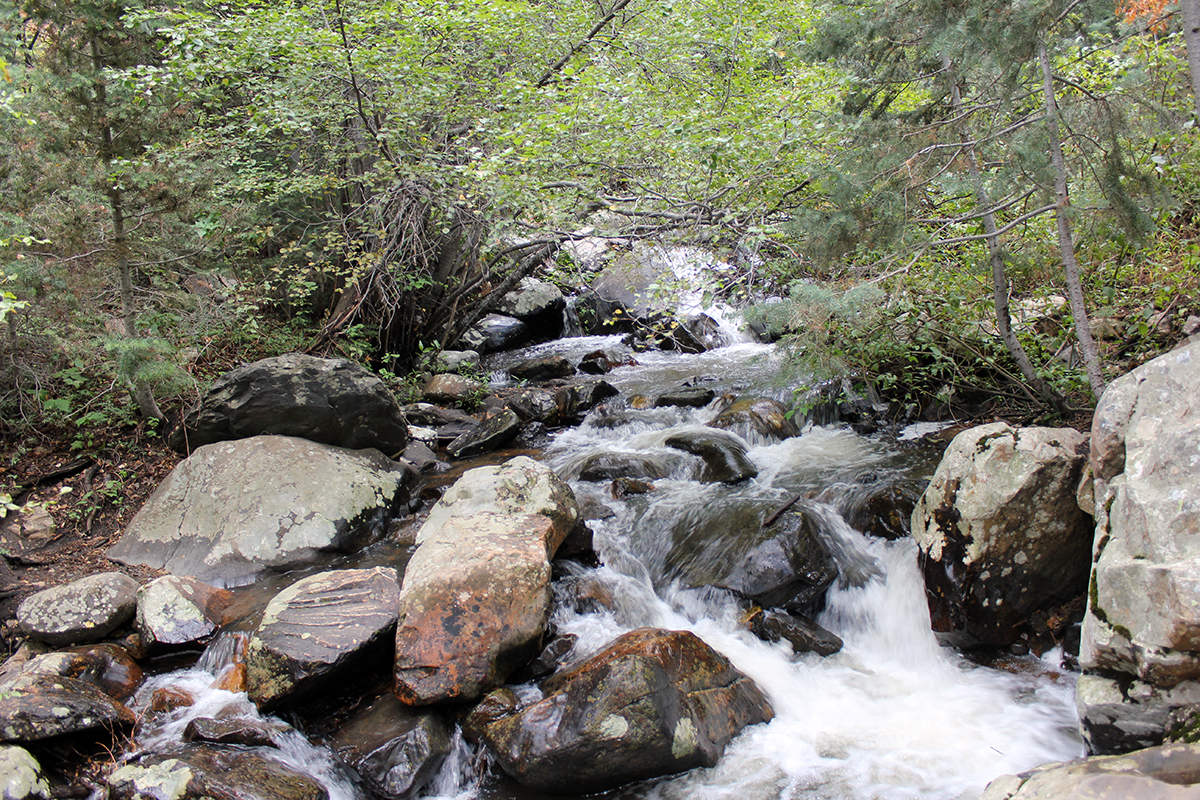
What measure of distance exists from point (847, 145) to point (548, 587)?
4.52m

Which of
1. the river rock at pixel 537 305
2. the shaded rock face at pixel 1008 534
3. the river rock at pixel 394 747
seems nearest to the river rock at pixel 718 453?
the shaded rock face at pixel 1008 534

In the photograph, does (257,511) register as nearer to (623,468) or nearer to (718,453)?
(623,468)

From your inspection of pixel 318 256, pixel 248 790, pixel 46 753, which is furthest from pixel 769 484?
pixel 318 256

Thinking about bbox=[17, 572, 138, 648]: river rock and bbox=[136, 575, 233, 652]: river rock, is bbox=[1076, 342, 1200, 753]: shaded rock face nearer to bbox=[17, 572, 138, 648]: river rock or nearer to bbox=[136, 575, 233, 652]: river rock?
bbox=[136, 575, 233, 652]: river rock

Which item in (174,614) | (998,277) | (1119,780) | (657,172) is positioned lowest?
(174,614)

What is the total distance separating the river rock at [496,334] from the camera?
15656 millimetres

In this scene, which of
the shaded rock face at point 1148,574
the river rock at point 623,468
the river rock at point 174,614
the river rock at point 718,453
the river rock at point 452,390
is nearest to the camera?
the shaded rock face at point 1148,574

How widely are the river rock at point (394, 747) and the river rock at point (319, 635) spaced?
15.9 inches

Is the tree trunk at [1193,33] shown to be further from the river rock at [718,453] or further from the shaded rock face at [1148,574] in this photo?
the river rock at [718,453]

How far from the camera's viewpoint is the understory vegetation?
5047mm

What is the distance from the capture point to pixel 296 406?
24.7ft

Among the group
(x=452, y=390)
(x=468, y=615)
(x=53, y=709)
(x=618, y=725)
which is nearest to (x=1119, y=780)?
(x=618, y=725)

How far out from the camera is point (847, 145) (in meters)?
5.62

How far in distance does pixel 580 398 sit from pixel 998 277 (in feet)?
20.9
